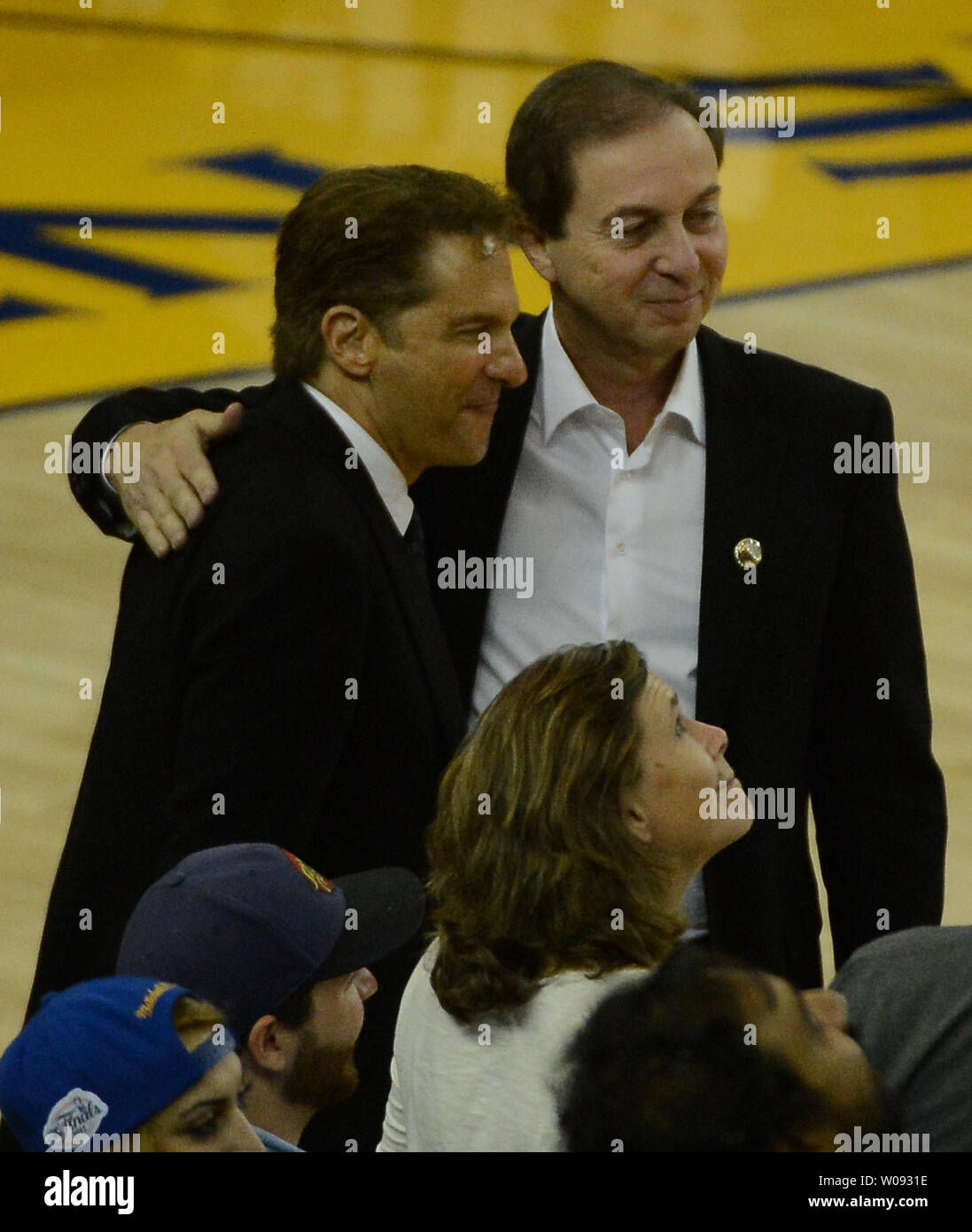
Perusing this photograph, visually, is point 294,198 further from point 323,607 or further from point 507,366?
point 323,607

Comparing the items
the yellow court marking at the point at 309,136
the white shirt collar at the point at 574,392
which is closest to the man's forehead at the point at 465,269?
the white shirt collar at the point at 574,392

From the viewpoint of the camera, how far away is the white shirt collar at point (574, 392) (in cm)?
269

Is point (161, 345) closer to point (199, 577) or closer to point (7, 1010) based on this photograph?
point (7, 1010)

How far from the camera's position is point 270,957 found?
7.04 ft

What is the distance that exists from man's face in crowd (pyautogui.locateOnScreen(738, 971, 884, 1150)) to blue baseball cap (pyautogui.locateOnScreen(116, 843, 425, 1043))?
2.02 ft

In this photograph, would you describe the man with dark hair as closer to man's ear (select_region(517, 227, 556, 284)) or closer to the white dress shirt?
the white dress shirt

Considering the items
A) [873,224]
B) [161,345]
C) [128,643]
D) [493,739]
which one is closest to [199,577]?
[128,643]

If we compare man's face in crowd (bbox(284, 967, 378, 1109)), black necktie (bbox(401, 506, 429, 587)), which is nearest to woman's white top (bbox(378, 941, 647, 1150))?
man's face in crowd (bbox(284, 967, 378, 1109))

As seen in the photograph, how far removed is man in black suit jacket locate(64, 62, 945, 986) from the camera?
103 inches

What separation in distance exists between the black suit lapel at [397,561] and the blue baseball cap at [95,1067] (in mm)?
615

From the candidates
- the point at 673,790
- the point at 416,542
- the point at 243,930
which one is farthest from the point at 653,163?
the point at 243,930

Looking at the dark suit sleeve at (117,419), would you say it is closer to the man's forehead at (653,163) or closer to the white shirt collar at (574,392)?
the white shirt collar at (574,392)

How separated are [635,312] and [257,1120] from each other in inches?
41.7

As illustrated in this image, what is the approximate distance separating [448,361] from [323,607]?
34cm
